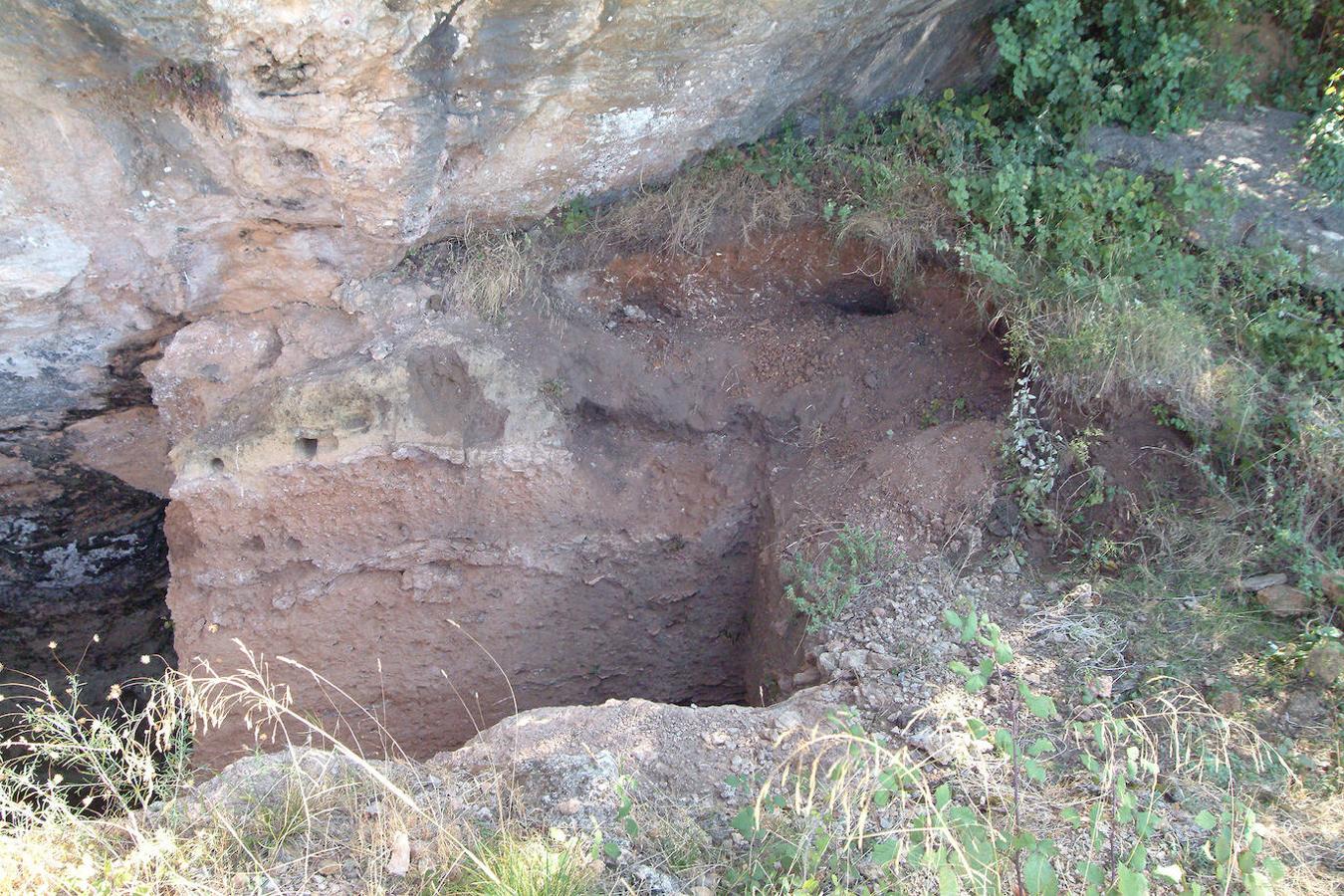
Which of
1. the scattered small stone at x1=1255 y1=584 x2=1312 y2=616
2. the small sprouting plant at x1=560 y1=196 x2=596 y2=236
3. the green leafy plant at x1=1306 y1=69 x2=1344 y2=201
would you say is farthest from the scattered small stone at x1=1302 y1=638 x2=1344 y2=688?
the small sprouting plant at x1=560 y1=196 x2=596 y2=236

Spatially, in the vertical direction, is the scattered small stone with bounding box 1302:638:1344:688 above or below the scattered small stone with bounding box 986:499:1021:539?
below

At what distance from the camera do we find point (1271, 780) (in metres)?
2.79

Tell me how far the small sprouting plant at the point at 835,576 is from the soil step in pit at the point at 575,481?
13 cm

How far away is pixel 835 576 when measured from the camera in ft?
12.2

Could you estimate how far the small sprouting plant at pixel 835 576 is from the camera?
3.62 metres

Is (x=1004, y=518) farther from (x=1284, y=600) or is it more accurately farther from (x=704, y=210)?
(x=704, y=210)

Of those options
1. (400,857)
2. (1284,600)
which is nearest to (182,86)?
(400,857)

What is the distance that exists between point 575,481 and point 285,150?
176cm

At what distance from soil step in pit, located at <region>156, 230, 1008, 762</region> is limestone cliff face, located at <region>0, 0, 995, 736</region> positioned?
9 cm

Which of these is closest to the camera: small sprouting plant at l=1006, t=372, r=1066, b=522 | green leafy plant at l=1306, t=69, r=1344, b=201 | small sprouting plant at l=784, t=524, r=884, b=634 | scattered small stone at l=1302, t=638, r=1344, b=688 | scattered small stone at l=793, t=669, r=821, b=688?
scattered small stone at l=1302, t=638, r=1344, b=688

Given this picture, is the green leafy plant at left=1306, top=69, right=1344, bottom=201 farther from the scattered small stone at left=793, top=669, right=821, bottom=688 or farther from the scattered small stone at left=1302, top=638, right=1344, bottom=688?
the scattered small stone at left=793, top=669, right=821, bottom=688

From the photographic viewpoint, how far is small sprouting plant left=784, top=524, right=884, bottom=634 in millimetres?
3621

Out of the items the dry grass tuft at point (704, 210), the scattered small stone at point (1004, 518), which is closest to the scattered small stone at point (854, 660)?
the scattered small stone at point (1004, 518)

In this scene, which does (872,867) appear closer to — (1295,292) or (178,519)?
(1295,292)
